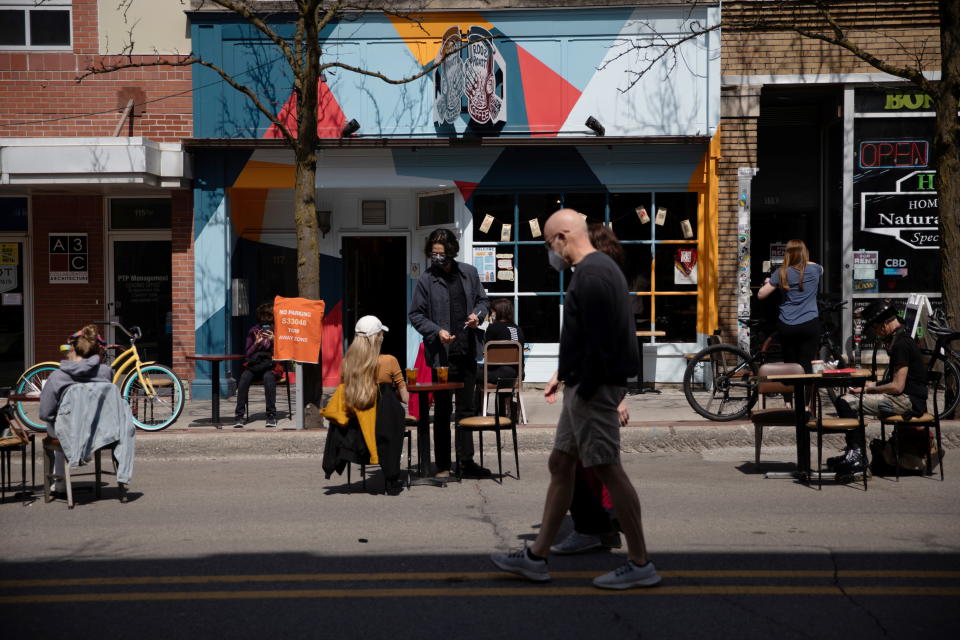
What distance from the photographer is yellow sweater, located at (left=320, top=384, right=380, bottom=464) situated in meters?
7.88

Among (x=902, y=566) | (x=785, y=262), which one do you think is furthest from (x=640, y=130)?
(x=902, y=566)

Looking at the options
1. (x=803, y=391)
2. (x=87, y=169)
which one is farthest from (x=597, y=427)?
(x=87, y=169)

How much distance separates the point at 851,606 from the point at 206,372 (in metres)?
10.9

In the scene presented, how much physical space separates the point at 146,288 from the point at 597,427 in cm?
1125

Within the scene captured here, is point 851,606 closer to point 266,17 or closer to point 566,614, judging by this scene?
point 566,614

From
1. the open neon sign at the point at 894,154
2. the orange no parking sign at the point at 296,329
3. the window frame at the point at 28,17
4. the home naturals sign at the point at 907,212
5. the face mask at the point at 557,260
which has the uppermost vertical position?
the window frame at the point at 28,17

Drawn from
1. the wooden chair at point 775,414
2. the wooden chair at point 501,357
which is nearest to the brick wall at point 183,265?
the wooden chair at point 501,357

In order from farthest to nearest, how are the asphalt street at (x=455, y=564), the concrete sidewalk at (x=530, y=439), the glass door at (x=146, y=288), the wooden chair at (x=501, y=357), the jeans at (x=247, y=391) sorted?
the glass door at (x=146, y=288)
the jeans at (x=247, y=391)
the wooden chair at (x=501, y=357)
the concrete sidewalk at (x=530, y=439)
the asphalt street at (x=455, y=564)

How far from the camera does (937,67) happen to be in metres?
14.1

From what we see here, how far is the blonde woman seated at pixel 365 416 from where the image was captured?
7.88 meters

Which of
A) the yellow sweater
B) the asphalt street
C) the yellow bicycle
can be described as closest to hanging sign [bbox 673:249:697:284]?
the asphalt street

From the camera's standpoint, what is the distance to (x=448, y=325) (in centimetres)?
886

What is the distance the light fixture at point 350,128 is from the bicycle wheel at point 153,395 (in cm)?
444

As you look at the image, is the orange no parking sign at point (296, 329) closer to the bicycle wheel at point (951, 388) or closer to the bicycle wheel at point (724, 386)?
the bicycle wheel at point (724, 386)
